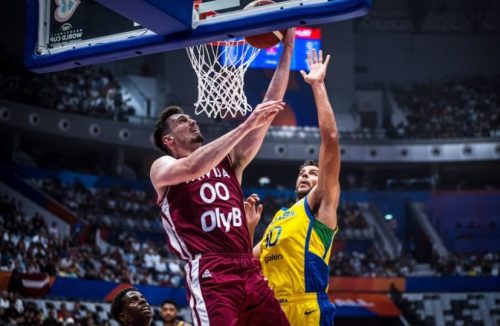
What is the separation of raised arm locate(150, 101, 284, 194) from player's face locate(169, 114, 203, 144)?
0.37 m

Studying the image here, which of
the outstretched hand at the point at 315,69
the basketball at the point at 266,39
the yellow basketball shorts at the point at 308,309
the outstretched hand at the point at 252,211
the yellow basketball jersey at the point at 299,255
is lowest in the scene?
the yellow basketball shorts at the point at 308,309

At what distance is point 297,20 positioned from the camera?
4285 mm

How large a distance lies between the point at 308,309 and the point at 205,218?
1.14 meters

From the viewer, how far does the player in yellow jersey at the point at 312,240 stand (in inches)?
183

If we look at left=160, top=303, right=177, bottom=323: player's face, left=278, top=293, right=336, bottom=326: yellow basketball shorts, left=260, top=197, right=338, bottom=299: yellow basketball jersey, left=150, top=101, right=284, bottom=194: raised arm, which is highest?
left=150, top=101, right=284, bottom=194: raised arm

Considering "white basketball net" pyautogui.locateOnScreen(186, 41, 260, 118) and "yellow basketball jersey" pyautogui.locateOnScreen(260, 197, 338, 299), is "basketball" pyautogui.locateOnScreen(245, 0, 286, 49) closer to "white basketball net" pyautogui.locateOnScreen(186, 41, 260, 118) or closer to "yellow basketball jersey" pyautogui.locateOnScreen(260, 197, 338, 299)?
"white basketball net" pyautogui.locateOnScreen(186, 41, 260, 118)

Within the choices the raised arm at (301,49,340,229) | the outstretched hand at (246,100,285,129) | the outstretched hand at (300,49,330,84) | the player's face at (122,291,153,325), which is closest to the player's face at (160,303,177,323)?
the player's face at (122,291,153,325)

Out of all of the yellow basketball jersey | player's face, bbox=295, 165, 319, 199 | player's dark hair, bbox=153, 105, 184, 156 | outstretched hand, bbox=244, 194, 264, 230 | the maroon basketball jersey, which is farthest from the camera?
player's face, bbox=295, 165, 319, 199

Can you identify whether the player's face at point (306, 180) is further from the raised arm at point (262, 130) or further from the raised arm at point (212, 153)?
the raised arm at point (212, 153)

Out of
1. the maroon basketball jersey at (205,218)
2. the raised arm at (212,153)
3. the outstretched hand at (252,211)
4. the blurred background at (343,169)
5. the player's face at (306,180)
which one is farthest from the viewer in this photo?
the blurred background at (343,169)

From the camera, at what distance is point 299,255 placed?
482 cm

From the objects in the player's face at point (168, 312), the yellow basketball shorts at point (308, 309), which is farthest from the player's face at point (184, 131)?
the player's face at point (168, 312)

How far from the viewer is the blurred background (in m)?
20.2

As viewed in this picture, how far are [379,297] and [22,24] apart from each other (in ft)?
58.6
